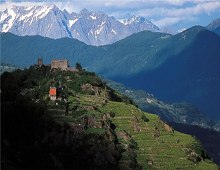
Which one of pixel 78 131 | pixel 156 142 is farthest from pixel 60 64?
pixel 78 131

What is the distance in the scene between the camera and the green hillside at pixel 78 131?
227 ft

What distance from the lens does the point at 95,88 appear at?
6344 inches

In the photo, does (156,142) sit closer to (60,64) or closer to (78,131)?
(78,131)

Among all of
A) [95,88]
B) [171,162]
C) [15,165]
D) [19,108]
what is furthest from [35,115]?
[95,88]

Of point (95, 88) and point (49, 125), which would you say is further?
point (95, 88)

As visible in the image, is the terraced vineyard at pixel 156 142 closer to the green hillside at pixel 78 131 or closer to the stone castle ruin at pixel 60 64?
the green hillside at pixel 78 131

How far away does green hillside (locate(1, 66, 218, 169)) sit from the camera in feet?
227

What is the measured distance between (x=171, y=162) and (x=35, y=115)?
181ft

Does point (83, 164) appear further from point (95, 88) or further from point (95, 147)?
point (95, 88)

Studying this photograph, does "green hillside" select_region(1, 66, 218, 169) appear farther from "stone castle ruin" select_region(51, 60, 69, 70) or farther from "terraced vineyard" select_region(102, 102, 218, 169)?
"stone castle ruin" select_region(51, 60, 69, 70)

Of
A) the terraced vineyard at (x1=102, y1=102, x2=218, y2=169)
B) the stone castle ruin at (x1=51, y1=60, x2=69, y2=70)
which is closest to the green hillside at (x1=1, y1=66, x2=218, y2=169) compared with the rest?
the terraced vineyard at (x1=102, y1=102, x2=218, y2=169)

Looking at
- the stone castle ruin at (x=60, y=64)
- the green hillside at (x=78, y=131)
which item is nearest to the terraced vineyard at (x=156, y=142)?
the green hillside at (x=78, y=131)

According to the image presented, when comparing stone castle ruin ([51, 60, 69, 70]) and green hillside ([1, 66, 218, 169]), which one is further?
stone castle ruin ([51, 60, 69, 70])

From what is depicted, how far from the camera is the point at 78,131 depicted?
369 ft
